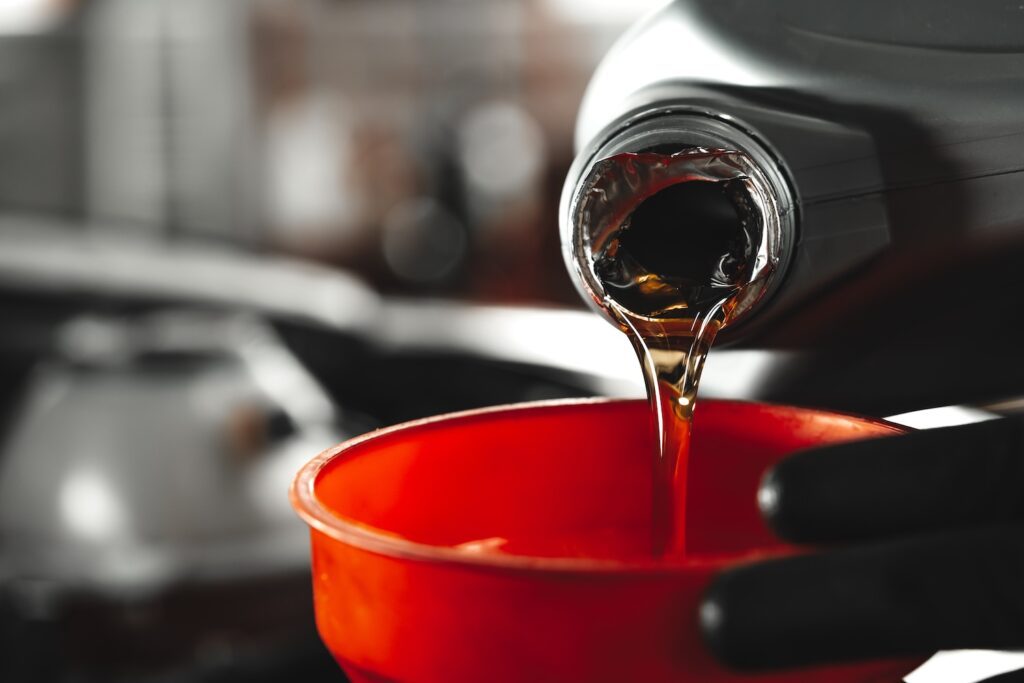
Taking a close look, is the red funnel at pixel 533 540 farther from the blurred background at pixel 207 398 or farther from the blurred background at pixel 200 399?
the blurred background at pixel 200 399

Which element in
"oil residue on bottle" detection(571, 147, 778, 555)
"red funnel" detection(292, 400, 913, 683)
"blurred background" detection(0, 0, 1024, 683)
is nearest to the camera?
"red funnel" detection(292, 400, 913, 683)

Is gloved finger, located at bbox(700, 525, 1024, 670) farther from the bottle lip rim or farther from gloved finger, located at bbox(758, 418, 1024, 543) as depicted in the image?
the bottle lip rim

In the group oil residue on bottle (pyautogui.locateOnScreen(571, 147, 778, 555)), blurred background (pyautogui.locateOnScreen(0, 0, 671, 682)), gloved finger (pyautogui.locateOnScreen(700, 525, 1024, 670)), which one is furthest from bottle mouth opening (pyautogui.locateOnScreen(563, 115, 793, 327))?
blurred background (pyautogui.locateOnScreen(0, 0, 671, 682))

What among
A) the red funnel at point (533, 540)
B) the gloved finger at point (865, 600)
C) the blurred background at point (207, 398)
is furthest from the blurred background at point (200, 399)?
the gloved finger at point (865, 600)

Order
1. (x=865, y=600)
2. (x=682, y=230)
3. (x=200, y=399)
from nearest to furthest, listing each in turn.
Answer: (x=865, y=600), (x=682, y=230), (x=200, y=399)

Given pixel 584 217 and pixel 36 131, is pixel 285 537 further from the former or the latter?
pixel 36 131

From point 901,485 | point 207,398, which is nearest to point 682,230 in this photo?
point 901,485

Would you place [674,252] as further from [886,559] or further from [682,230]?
[886,559]
